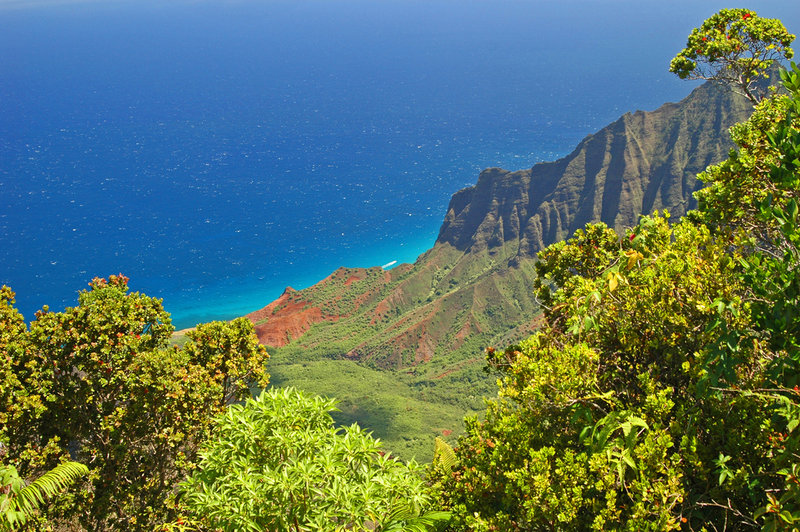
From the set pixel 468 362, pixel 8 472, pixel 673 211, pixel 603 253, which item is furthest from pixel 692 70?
pixel 673 211

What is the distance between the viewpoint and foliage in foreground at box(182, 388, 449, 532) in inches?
321

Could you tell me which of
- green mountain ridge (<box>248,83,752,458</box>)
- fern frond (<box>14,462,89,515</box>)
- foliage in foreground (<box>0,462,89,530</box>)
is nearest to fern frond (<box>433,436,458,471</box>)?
fern frond (<box>14,462,89,515</box>)

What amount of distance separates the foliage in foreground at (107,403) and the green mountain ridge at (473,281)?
2279 inches

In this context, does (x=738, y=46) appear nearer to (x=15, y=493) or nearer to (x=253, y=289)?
(x=15, y=493)

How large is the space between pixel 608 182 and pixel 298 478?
112694 millimetres

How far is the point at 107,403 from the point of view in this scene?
1498 centimetres

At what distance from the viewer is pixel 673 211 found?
96812 mm

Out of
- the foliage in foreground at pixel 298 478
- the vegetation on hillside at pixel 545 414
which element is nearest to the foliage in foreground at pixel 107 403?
the vegetation on hillside at pixel 545 414

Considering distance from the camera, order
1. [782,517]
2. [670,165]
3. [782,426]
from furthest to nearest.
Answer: [670,165] → [782,426] → [782,517]

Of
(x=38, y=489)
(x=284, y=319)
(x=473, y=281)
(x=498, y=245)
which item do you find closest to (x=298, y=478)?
(x=38, y=489)

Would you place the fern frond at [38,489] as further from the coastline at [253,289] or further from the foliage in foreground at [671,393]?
the coastline at [253,289]

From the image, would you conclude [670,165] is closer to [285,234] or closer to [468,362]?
[468,362]

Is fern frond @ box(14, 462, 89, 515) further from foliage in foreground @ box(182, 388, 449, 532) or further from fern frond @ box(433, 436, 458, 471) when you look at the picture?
fern frond @ box(433, 436, 458, 471)

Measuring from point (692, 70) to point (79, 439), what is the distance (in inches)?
804
